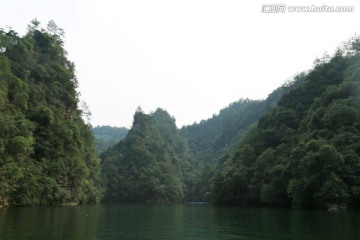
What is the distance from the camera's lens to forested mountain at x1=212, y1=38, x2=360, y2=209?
2132 inches

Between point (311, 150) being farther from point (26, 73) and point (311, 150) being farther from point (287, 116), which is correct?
point (26, 73)

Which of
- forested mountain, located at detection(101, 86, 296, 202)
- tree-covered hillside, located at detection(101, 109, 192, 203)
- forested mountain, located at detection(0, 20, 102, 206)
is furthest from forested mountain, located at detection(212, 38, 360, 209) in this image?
tree-covered hillside, located at detection(101, 109, 192, 203)

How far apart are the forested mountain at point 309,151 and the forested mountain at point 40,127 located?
31.0 meters

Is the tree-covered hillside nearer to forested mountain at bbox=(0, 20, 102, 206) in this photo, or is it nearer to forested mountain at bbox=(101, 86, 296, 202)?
forested mountain at bbox=(101, 86, 296, 202)

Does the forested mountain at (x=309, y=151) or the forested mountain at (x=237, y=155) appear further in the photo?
the forested mountain at (x=309, y=151)

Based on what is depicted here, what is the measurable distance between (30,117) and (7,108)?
712 centimetres

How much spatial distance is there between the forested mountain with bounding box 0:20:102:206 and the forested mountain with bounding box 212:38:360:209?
31017 mm

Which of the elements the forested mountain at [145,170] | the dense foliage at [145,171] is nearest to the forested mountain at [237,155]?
the forested mountain at [145,170]

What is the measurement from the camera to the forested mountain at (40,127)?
5028cm

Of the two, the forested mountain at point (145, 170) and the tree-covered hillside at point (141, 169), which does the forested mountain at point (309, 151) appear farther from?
the tree-covered hillside at point (141, 169)

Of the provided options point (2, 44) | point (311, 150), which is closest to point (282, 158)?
point (311, 150)

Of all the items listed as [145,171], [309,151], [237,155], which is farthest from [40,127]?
[145,171]

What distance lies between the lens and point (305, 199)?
57.2m

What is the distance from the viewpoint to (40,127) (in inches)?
2468
